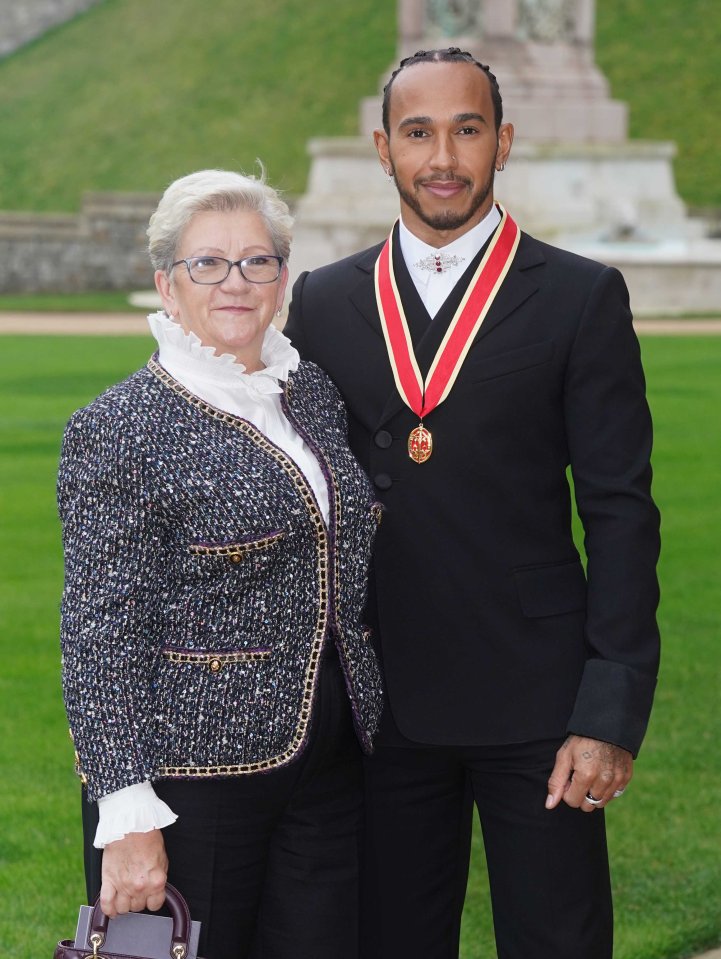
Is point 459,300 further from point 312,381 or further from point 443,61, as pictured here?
point 443,61

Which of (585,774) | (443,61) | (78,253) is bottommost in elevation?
(585,774)

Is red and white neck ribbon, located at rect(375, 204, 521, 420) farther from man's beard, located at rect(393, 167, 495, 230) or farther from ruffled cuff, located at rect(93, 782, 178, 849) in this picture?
ruffled cuff, located at rect(93, 782, 178, 849)

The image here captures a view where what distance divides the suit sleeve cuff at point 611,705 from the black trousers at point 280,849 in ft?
1.45

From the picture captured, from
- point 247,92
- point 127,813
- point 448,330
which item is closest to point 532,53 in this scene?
point 247,92

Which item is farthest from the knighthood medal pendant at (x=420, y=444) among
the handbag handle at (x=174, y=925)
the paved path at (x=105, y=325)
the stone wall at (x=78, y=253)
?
the stone wall at (x=78, y=253)

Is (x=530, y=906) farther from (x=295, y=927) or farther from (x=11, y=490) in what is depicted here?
(x=11, y=490)

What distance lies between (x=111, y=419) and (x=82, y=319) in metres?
21.0

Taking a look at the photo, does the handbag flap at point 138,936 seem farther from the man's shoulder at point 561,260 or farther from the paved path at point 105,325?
the paved path at point 105,325

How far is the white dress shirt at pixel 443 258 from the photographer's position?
126 inches

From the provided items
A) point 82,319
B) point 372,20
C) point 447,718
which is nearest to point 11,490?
point 447,718

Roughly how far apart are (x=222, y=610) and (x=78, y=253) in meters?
28.5

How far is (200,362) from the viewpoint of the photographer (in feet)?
9.56

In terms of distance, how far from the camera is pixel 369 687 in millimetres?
2994

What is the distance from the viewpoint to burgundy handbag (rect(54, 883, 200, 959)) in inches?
106
